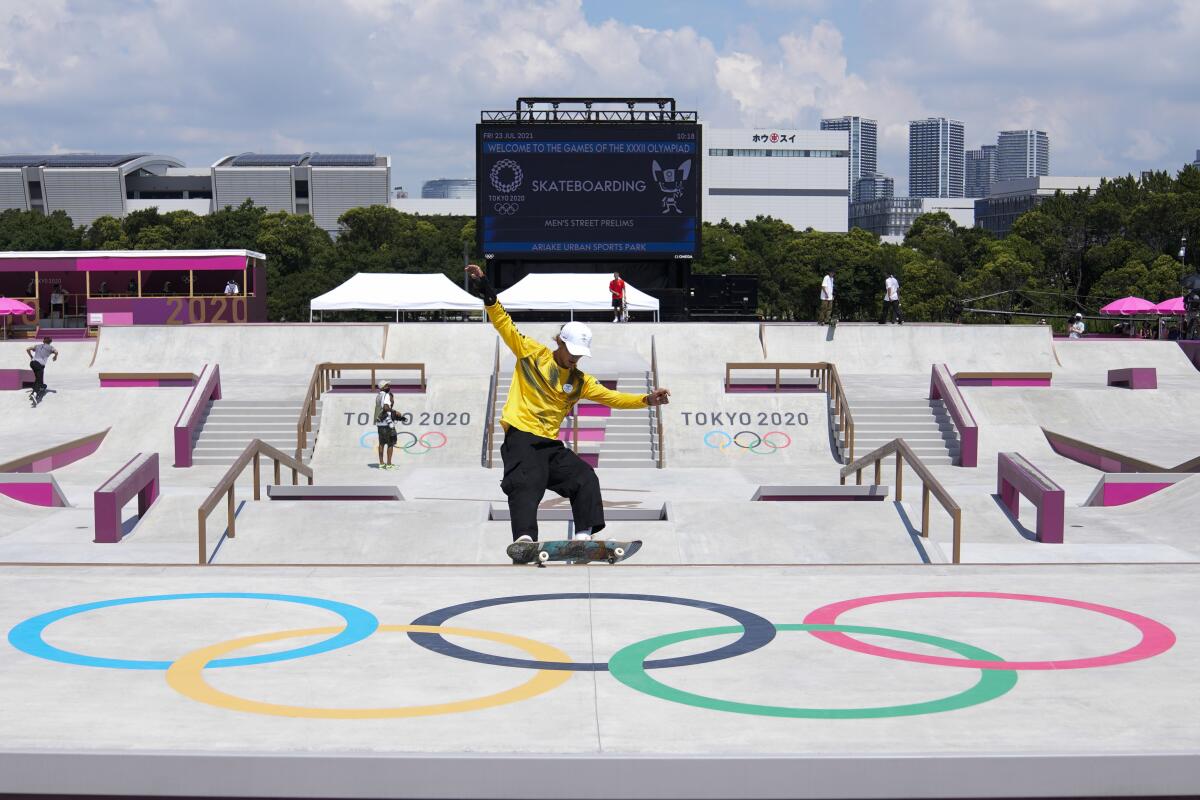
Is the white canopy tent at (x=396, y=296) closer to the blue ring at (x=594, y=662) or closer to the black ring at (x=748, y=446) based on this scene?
the black ring at (x=748, y=446)

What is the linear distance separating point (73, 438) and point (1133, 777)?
21944 mm

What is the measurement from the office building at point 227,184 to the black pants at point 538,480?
143m

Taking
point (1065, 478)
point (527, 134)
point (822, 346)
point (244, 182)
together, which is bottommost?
point (1065, 478)

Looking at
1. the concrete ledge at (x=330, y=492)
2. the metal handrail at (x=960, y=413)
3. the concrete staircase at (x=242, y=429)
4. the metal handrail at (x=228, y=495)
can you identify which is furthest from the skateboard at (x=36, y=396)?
the metal handrail at (x=960, y=413)

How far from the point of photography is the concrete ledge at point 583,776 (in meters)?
4.15

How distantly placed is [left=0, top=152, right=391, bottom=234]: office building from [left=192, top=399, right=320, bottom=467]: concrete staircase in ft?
418

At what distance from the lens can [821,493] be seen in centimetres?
1347

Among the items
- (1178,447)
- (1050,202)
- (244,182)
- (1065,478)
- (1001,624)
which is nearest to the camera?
(1001,624)

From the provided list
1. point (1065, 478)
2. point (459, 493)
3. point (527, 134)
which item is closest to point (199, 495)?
point (459, 493)

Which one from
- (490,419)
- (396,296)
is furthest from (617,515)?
(396,296)

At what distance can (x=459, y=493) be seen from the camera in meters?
16.3

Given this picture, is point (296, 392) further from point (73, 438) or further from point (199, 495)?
point (199, 495)

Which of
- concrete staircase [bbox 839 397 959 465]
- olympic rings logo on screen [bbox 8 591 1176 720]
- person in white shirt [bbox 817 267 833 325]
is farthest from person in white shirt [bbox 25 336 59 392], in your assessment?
olympic rings logo on screen [bbox 8 591 1176 720]

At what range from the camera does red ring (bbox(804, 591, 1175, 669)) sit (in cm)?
581
